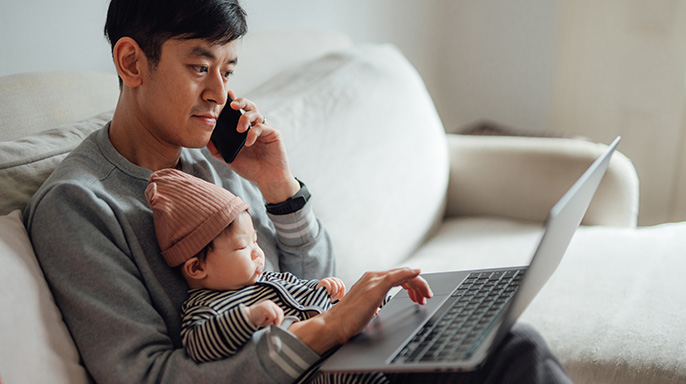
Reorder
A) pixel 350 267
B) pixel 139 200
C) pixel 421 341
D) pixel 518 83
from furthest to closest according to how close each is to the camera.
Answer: pixel 518 83, pixel 350 267, pixel 139 200, pixel 421 341

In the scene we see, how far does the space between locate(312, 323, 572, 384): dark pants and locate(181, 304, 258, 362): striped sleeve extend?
129 mm

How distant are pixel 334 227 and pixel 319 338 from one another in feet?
2.06

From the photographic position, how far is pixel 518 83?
125 inches

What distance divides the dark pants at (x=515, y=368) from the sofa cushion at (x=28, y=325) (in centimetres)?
34

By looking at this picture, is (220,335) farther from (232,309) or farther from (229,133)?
(229,133)

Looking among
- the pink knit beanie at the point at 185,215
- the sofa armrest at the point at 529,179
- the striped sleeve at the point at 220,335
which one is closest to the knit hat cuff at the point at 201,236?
the pink knit beanie at the point at 185,215

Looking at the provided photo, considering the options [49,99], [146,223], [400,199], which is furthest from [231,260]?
[400,199]

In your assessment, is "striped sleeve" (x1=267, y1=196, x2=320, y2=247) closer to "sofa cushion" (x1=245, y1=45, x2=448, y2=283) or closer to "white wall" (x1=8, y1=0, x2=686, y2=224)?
"sofa cushion" (x1=245, y1=45, x2=448, y2=283)

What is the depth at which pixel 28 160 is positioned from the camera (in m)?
1.05

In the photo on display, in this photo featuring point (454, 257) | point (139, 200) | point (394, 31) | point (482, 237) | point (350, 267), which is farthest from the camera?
point (394, 31)

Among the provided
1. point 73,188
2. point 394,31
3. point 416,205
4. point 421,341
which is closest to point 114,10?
point 73,188

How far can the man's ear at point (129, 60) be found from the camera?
3.38 feet

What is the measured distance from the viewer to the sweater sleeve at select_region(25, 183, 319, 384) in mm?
910

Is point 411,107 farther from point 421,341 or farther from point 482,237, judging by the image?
point 421,341
